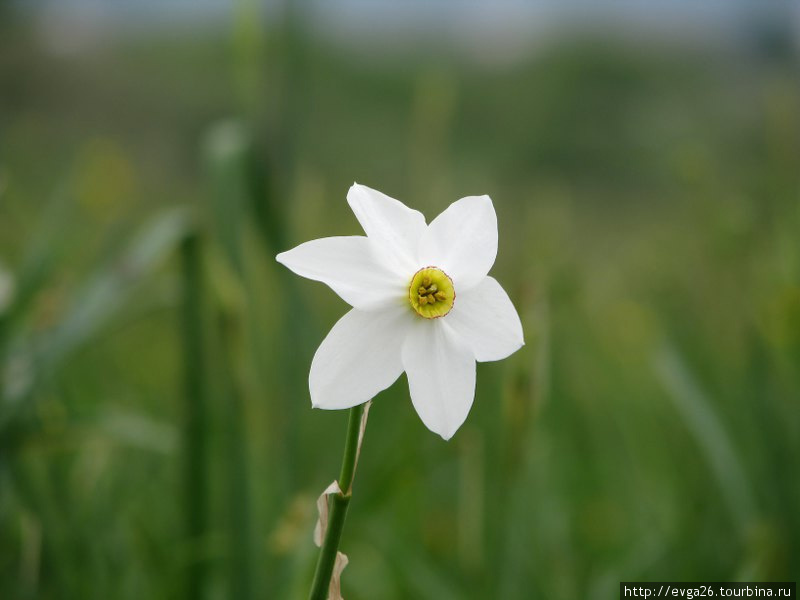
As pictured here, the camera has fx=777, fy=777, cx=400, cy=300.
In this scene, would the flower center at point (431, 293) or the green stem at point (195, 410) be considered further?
the green stem at point (195, 410)

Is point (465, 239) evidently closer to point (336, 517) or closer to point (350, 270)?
point (350, 270)

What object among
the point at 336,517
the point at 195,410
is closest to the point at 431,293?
the point at 336,517

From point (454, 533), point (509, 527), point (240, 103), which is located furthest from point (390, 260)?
point (454, 533)

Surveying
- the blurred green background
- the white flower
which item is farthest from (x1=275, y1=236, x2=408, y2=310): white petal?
the blurred green background

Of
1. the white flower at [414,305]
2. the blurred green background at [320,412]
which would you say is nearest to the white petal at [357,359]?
the white flower at [414,305]

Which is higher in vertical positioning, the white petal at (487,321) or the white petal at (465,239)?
the white petal at (465,239)

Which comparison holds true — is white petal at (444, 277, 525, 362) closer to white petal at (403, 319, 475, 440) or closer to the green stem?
white petal at (403, 319, 475, 440)

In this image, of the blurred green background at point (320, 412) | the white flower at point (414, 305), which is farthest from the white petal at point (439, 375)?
the blurred green background at point (320, 412)

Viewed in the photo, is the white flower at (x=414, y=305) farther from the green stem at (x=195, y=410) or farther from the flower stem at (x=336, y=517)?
the green stem at (x=195, y=410)
